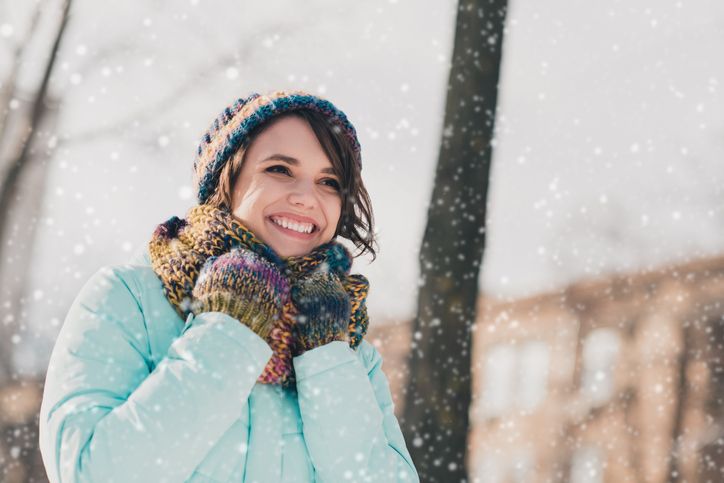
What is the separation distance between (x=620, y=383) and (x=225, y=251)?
15.6 meters

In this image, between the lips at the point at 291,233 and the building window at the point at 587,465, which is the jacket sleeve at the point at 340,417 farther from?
the building window at the point at 587,465

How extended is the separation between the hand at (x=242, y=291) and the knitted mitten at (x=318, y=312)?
9 cm

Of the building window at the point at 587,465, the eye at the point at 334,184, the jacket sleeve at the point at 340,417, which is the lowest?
the building window at the point at 587,465

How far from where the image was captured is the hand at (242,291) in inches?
64.9

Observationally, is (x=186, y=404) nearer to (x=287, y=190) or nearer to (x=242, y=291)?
(x=242, y=291)

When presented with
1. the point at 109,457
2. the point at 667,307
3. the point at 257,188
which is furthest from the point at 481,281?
the point at 667,307

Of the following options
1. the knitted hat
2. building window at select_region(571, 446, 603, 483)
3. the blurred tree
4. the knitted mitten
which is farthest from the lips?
building window at select_region(571, 446, 603, 483)

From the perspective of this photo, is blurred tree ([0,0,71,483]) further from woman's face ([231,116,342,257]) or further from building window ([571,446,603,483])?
building window ([571,446,603,483])

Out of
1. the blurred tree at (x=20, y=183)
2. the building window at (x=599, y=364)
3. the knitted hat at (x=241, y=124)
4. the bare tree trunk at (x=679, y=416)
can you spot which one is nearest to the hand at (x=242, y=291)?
the knitted hat at (x=241, y=124)

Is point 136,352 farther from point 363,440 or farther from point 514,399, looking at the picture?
point 514,399

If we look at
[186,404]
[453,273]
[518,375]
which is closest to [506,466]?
[518,375]

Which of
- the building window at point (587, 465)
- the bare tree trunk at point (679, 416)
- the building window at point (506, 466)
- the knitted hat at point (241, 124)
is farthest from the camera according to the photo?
the building window at point (506, 466)

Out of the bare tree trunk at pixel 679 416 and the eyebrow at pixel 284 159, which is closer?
the eyebrow at pixel 284 159

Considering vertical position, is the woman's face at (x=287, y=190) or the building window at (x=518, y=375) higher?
the woman's face at (x=287, y=190)
